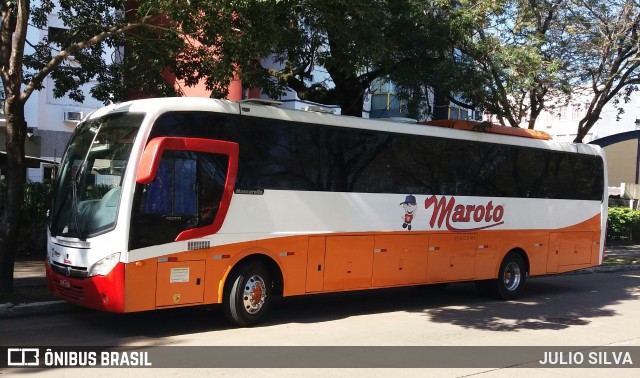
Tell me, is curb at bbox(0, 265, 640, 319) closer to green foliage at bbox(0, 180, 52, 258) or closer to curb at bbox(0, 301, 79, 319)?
curb at bbox(0, 301, 79, 319)

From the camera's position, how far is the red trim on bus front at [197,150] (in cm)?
776

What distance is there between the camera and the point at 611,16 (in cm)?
1830

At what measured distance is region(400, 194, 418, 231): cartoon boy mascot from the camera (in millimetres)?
11039

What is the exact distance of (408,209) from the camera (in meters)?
11.1

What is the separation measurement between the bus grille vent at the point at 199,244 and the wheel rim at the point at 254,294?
3.01 ft

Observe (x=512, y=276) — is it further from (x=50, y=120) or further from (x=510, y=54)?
(x=50, y=120)

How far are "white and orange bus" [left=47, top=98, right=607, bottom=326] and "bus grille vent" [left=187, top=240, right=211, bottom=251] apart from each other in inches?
1.6

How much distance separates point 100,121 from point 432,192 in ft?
20.0

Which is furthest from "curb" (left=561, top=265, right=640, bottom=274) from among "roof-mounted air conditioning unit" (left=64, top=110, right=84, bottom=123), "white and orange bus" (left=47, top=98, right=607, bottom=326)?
"roof-mounted air conditioning unit" (left=64, top=110, right=84, bottom=123)

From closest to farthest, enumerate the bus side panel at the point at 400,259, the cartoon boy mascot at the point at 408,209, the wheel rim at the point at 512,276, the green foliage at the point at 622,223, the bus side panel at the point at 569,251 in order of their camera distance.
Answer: the bus side panel at the point at 400,259
the cartoon boy mascot at the point at 408,209
the wheel rim at the point at 512,276
the bus side panel at the point at 569,251
the green foliage at the point at 622,223

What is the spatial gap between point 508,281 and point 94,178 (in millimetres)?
8933

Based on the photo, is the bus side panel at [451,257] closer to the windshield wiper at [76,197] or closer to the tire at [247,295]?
the tire at [247,295]

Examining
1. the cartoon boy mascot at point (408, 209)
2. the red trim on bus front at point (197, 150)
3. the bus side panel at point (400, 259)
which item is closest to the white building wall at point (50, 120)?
the cartoon boy mascot at point (408, 209)

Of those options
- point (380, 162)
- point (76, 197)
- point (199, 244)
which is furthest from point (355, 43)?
point (76, 197)
